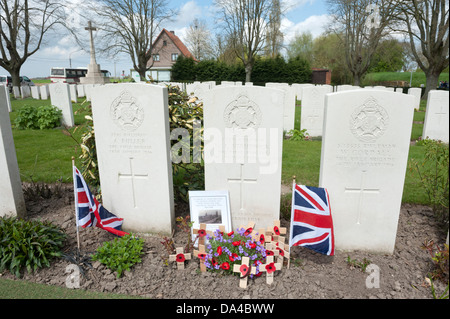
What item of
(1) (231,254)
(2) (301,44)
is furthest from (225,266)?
(2) (301,44)

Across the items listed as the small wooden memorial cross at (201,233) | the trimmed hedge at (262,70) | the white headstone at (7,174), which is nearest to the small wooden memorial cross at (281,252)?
the small wooden memorial cross at (201,233)

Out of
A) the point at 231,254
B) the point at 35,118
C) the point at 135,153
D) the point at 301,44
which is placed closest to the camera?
the point at 231,254

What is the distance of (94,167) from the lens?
4543 mm

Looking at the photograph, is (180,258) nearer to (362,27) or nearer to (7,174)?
(7,174)

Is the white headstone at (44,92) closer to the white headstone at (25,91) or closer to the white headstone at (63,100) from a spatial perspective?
the white headstone at (25,91)

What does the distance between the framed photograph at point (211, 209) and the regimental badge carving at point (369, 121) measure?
1730 millimetres

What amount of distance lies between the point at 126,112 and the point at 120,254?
5.53 feet

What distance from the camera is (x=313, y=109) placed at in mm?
10023

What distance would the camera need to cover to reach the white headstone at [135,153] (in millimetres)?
3682

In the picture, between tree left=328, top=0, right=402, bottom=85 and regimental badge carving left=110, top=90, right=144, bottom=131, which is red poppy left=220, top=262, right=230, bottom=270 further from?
tree left=328, top=0, right=402, bottom=85
